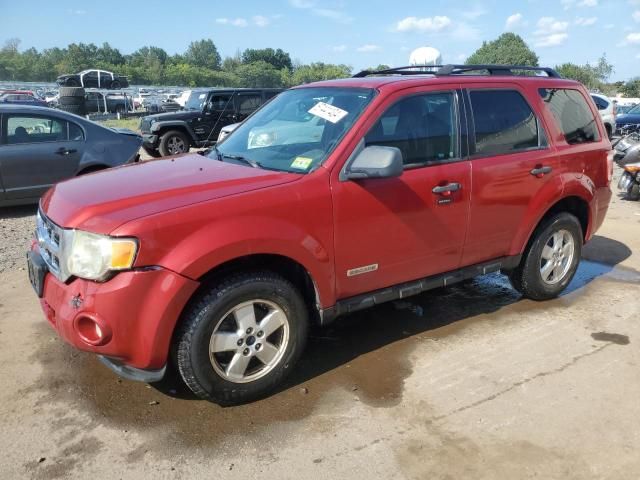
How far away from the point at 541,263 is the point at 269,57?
137 meters

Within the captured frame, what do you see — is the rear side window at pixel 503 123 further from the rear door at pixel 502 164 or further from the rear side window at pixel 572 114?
the rear side window at pixel 572 114

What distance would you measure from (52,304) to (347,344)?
6.57 ft

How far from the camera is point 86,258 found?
109 inches

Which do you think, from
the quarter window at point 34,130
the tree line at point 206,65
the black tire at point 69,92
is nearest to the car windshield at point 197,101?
the black tire at point 69,92

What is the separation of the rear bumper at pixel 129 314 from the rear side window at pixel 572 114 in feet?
11.0

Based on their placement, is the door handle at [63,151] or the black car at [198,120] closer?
the door handle at [63,151]

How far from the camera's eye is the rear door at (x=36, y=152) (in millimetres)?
7418

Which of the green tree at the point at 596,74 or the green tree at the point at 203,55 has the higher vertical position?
the green tree at the point at 203,55

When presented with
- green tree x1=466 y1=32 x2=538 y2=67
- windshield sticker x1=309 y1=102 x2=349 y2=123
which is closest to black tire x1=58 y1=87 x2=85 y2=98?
windshield sticker x1=309 y1=102 x2=349 y2=123

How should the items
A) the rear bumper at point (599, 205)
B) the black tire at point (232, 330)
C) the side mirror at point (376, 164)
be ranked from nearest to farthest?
the black tire at point (232, 330) → the side mirror at point (376, 164) → the rear bumper at point (599, 205)

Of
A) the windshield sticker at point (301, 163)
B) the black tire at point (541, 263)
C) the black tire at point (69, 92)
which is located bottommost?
the black tire at point (541, 263)

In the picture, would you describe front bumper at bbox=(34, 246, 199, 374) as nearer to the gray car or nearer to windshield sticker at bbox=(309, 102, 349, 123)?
windshield sticker at bbox=(309, 102, 349, 123)

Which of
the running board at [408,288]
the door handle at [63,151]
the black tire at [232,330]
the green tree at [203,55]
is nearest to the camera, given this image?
the black tire at [232,330]

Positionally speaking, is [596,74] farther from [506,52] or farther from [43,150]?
[43,150]
